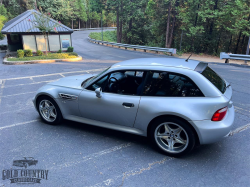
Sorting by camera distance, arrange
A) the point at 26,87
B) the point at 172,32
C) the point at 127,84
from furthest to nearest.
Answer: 1. the point at 172,32
2. the point at 26,87
3. the point at 127,84

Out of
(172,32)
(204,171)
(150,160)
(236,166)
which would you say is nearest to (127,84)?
(150,160)

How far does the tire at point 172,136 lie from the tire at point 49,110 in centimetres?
217

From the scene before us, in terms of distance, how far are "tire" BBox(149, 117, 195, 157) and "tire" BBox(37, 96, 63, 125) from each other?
7.13 ft

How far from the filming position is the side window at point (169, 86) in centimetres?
322

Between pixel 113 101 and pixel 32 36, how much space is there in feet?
63.6

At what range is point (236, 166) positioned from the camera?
3.11 metres

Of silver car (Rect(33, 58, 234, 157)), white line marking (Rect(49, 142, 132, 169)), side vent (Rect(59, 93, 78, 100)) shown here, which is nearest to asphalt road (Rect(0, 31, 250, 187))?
white line marking (Rect(49, 142, 132, 169))

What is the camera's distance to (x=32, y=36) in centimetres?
1961

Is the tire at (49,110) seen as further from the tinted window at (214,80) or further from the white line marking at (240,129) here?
the white line marking at (240,129)

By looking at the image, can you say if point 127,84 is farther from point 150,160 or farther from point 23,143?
point 23,143

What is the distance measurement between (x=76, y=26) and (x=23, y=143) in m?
73.8


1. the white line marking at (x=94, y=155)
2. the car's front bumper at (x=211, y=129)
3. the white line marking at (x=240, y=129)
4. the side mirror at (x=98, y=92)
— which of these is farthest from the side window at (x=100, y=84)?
the white line marking at (x=240, y=129)

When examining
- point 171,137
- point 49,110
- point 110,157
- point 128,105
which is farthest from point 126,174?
point 49,110

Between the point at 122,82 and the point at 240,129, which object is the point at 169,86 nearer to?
the point at 122,82
